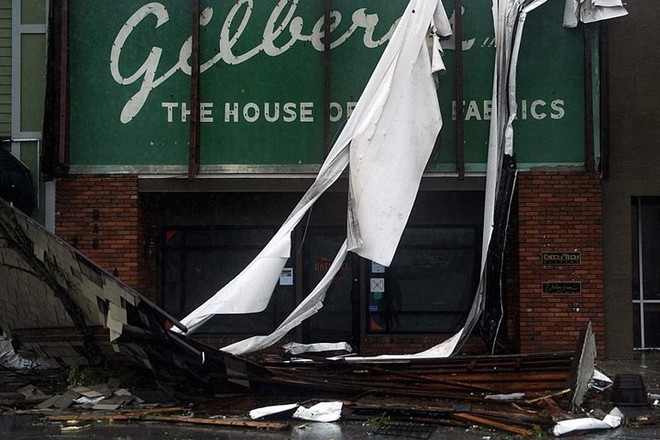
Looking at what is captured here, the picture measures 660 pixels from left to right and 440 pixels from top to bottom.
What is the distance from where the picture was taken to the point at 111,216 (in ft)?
46.9

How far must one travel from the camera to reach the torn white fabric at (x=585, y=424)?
31.7 feet

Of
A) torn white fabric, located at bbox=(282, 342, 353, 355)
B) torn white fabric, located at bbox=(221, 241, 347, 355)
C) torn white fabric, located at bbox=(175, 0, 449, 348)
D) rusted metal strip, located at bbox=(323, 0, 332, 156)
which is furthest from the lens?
rusted metal strip, located at bbox=(323, 0, 332, 156)

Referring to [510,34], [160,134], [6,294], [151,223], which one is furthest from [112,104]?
[510,34]

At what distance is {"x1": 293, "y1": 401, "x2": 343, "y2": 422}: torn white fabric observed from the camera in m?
10.4

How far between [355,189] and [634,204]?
5.72 metres

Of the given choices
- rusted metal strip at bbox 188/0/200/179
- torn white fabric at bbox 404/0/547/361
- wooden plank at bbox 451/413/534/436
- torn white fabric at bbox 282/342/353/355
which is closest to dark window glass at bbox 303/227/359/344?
torn white fabric at bbox 282/342/353/355

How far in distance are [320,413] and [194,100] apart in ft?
18.7

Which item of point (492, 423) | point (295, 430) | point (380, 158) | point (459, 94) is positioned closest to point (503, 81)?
point (459, 94)

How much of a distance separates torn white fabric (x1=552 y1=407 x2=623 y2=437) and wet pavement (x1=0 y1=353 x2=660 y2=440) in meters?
0.05

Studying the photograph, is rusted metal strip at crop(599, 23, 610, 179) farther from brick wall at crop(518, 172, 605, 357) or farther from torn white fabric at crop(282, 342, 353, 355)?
torn white fabric at crop(282, 342, 353, 355)

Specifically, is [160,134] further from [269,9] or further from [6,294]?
[6,294]

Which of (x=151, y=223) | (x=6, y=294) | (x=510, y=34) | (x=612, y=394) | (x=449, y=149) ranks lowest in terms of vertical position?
(x=612, y=394)

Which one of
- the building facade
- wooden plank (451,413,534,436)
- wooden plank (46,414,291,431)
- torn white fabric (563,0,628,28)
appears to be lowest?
wooden plank (46,414,291,431)

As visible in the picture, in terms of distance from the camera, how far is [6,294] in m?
12.4
